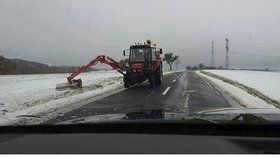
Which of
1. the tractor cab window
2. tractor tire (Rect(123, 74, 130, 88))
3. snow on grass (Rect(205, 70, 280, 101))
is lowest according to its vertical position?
snow on grass (Rect(205, 70, 280, 101))

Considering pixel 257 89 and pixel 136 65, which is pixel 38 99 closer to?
pixel 136 65

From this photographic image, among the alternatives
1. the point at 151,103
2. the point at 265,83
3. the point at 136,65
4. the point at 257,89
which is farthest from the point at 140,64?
the point at 151,103

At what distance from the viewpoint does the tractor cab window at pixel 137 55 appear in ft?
86.0

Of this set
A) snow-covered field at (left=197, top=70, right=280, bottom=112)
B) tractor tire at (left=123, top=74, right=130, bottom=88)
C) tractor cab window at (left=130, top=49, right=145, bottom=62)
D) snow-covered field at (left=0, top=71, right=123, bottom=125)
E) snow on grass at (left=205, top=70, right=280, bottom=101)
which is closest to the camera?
snow-covered field at (left=0, top=71, right=123, bottom=125)

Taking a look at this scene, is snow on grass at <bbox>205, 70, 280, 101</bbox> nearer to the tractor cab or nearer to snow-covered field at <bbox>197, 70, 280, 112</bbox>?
snow-covered field at <bbox>197, 70, 280, 112</bbox>

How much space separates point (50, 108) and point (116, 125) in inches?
449

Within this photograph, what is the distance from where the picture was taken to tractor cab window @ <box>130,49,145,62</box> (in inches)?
1032

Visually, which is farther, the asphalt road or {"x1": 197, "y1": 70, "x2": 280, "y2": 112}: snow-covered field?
{"x1": 197, "y1": 70, "x2": 280, "y2": 112}: snow-covered field

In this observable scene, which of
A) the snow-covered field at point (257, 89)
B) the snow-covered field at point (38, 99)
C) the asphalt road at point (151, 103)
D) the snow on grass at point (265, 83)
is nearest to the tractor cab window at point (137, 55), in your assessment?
the snow-covered field at point (38, 99)

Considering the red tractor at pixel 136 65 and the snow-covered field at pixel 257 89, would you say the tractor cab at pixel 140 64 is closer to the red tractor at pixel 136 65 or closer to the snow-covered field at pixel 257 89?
the red tractor at pixel 136 65

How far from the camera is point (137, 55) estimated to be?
2641cm

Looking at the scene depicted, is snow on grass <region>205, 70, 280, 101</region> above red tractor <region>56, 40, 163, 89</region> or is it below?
below

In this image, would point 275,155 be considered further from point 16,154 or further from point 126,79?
point 126,79

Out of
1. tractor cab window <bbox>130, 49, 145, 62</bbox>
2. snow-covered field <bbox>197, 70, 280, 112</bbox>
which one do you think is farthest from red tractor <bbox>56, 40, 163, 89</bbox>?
Answer: snow-covered field <bbox>197, 70, 280, 112</bbox>
